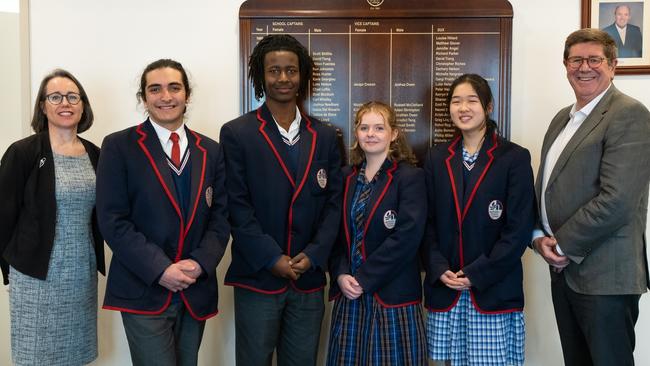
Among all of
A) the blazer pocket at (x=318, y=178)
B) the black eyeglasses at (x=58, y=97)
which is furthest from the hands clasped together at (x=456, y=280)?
the black eyeglasses at (x=58, y=97)

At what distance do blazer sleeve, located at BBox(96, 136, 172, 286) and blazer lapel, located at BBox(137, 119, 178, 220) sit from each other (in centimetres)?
8

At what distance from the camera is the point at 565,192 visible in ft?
6.41

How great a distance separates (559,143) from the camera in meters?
2.07

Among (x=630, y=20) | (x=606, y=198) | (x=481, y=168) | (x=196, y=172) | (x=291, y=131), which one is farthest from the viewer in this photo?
(x=630, y=20)

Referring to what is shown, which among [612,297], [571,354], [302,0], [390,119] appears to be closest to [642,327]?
[571,354]

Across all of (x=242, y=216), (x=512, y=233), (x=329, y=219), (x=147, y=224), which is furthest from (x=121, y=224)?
(x=512, y=233)

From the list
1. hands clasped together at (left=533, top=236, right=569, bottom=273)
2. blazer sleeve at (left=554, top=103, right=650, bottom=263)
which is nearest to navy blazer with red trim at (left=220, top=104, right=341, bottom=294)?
hands clasped together at (left=533, top=236, right=569, bottom=273)

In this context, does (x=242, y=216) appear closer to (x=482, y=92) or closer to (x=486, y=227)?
(x=486, y=227)

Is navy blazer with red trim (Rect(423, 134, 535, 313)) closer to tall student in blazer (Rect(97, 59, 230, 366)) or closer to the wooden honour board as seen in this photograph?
the wooden honour board

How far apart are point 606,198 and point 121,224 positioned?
1.71 metres

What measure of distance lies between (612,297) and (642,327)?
964 mm

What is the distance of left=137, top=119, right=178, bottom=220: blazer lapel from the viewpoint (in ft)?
6.10

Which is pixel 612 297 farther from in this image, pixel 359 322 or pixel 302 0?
pixel 302 0

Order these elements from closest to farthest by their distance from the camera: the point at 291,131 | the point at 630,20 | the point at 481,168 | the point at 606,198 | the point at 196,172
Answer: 1. the point at 606,198
2. the point at 196,172
3. the point at 481,168
4. the point at 291,131
5. the point at 630,20
